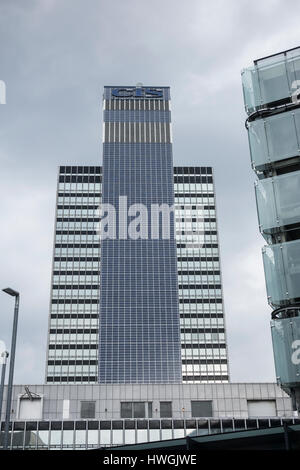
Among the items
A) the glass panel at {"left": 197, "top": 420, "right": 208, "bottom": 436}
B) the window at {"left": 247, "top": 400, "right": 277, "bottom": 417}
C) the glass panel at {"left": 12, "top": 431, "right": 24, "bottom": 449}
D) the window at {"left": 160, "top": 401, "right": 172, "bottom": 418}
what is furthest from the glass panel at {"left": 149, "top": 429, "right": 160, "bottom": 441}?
the window at {"left": 247, "top": 400, "right": 277, "bottom": 417}

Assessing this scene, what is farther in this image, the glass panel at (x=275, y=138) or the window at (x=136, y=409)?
the window at (x=136, y=409)

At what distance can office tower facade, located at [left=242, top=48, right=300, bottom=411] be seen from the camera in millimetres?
21047

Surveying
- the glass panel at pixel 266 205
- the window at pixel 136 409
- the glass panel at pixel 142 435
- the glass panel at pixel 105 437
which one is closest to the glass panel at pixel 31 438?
the glass panel at pixel 105 437

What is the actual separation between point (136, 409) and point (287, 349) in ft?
230

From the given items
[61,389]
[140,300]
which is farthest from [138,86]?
[61,389]

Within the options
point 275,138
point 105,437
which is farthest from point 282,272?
point 105,437

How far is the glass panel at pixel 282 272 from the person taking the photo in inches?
853

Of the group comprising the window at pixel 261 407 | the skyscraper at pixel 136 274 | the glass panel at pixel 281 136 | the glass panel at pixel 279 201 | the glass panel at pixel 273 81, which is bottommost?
the glass panel at pixel 279 201

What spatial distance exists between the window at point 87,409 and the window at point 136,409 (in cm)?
428

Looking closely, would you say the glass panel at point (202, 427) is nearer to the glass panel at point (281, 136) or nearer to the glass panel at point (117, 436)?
the glass panel at point (117, 436)

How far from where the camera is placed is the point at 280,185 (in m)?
23.6

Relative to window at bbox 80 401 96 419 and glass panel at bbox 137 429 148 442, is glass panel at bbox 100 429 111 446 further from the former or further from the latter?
window at bbox 80 401 96 419

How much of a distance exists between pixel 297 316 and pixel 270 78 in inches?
433
